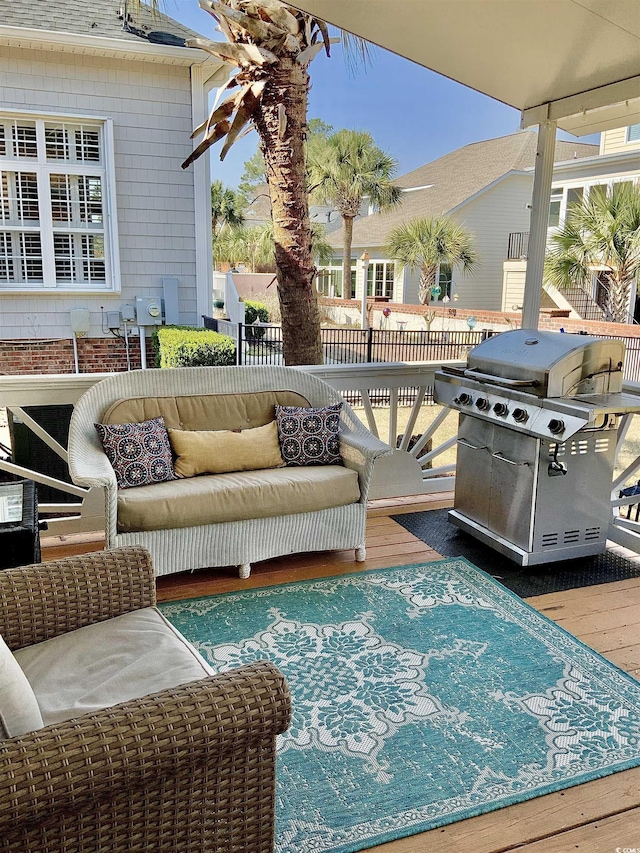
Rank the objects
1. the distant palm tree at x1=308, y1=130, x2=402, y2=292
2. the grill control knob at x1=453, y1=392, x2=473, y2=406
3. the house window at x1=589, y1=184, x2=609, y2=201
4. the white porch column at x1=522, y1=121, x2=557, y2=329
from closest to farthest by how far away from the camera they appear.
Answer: the grill control knob at x1=453, y1=392, x2=473, y2=406
the white porch column at x1=522, y1=121, x2=557, y2=329
the house window at x1=589, y1=184, x2=609, y2=201
the distant palm tree at x1=308, y1=130, x2=402, y2=292

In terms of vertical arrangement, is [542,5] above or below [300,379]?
above

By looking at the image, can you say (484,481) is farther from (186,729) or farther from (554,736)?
(186,729)

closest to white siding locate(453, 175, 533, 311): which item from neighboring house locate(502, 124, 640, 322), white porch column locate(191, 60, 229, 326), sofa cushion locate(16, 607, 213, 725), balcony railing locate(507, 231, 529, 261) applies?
balcony railing locate(507, 231, 529, 261)

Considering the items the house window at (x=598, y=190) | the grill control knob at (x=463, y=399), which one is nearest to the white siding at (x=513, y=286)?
the house window at (x=598, y=190)

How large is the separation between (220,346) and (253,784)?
5230mm

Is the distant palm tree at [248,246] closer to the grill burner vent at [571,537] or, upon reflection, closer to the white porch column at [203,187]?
→ the white porch column at [203,187]

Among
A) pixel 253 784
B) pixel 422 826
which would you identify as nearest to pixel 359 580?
pixel 422 826

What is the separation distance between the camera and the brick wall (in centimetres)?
698

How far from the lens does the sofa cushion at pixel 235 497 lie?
297 centimetres

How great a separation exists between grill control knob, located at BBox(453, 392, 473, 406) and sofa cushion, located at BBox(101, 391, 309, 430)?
0.84 metres

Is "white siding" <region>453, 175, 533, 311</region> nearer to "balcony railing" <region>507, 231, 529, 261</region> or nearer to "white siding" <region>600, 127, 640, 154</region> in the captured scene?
"balcony railing" <region>507, 231, 529, 261</region>

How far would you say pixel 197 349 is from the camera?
247 inches

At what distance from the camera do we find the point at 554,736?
2143mm

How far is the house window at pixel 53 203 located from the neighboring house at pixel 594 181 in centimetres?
467
